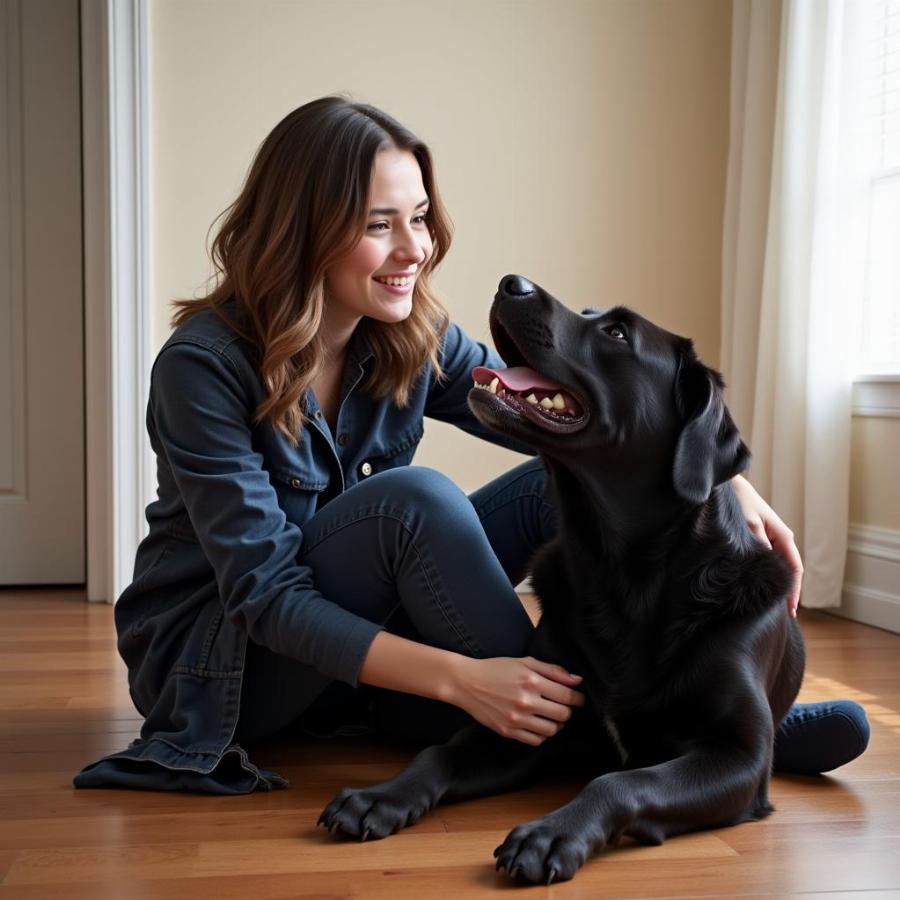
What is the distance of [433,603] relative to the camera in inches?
68.4

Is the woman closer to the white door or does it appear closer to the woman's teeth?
the woman's teeth

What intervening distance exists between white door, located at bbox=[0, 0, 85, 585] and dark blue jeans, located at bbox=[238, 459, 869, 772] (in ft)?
7.03

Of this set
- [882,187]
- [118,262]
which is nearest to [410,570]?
[118,262]

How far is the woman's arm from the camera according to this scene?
160cm

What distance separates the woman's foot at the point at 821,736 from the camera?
5.83ft

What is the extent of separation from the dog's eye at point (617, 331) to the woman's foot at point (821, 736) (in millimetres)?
638

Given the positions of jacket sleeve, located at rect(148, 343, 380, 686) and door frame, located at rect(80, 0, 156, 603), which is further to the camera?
door frame, located at rect(80, 0, 156, 603)

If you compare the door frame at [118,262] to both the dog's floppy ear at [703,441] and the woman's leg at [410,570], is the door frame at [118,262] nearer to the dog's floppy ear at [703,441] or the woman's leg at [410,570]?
the woman's leg at [410,570]

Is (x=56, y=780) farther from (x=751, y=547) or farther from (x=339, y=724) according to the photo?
(x=751, y=547)

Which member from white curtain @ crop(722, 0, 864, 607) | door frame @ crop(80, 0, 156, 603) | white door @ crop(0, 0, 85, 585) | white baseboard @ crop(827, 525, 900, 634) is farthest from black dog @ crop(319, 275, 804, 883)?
white door @ crop(0, 0, 85, 585)

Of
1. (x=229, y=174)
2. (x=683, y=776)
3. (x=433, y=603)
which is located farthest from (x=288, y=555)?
(x=229, y=174)

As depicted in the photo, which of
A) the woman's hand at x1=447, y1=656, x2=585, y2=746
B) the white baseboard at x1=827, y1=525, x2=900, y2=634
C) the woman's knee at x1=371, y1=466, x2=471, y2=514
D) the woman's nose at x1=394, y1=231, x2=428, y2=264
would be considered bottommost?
the white baseboard at x1=827, y1=525, x2=900, y2=634

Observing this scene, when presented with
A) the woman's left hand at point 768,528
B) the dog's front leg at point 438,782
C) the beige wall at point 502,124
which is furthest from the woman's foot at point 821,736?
the beige wall at point 502,124

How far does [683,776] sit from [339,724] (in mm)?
768
